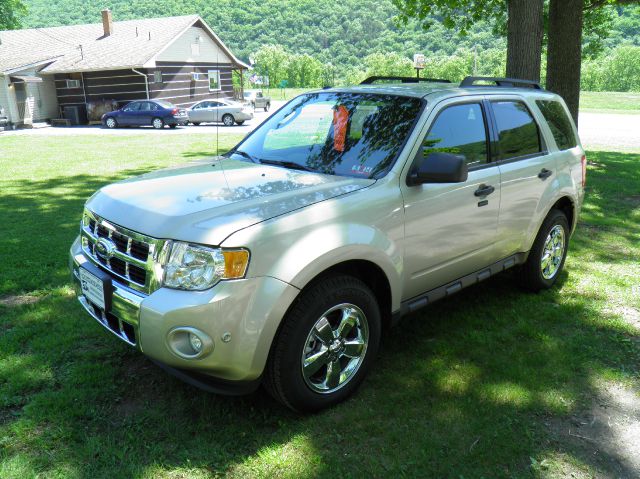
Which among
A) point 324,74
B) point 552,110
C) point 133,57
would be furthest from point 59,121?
point 324,74

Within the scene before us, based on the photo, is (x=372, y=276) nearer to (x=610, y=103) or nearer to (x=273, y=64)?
(x=610, y=103)

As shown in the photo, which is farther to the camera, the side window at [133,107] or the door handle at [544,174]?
the side window at [133,107]

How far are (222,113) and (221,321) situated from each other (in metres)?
26.1

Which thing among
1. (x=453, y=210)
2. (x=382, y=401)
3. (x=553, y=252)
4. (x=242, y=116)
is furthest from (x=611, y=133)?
(x=382, y=401)

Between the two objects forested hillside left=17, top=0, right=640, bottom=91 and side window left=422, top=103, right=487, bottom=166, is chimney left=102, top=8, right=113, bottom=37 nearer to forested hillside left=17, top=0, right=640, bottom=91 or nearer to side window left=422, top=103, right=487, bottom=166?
forested hillside left=17, top=0, right=640, bottom=91

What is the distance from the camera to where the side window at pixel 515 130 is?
4.57 metres

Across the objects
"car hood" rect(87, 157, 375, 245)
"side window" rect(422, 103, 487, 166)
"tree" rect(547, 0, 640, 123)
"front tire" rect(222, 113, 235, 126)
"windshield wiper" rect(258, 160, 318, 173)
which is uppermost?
"tree" rect(547, 0, 640, 123)

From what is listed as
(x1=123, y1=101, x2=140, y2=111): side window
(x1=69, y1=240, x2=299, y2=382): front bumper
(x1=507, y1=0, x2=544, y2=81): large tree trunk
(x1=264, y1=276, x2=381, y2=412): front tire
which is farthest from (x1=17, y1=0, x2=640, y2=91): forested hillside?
(x1=69, y1=240, x2=299, y2=382): front bumper

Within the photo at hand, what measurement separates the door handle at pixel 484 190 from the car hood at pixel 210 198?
3.29 ft

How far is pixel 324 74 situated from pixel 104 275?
74.9 m

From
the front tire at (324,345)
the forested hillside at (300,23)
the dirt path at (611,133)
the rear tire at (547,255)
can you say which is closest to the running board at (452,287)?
the rear tire at (547,255)

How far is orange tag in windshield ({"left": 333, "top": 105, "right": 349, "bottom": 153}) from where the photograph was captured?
4.07 metres

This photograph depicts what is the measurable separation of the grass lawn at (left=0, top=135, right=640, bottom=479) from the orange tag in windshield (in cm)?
152

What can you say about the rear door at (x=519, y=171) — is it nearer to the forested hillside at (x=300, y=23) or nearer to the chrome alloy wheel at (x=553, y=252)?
the chrome alloy wheel at (x=553, y=252)
